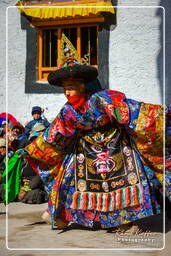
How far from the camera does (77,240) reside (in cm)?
407

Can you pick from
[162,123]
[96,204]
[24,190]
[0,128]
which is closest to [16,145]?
[24,190]

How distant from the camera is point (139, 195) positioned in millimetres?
4273

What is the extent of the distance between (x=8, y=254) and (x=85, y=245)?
0.71m

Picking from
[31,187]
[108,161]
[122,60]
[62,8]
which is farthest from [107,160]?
[62,8]

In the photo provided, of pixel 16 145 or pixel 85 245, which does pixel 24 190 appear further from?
pixel 85 245

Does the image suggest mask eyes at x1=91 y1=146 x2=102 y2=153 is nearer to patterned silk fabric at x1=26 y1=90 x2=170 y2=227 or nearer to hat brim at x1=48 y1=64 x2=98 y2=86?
patterned silk fabric at x1=26 y1=90 x2=170 y2=227

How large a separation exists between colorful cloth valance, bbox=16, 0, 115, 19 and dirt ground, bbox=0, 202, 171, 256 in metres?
5.70

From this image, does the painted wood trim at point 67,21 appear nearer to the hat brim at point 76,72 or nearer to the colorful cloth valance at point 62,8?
the colorful cloth valance at point 62,8

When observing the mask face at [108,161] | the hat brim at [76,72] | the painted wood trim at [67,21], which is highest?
the painted wood trim at [67,21]

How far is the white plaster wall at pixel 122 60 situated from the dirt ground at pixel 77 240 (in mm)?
4864

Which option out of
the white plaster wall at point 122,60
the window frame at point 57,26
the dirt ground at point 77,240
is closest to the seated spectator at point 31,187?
the dirt ground at point 77,240

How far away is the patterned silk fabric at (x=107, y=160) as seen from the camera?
4254 millimetres

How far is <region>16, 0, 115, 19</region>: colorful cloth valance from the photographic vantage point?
30.8 ft

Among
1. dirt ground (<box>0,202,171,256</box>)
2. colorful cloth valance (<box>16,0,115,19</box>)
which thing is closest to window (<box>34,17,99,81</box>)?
colorful cloth valance (<box>16,0,115,19</box>)
